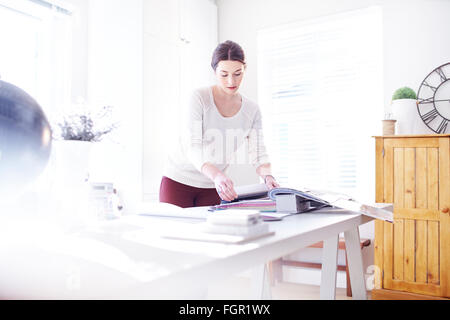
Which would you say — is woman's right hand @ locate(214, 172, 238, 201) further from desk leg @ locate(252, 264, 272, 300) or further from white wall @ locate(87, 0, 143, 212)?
white wall @ locate(87, 0, 143, 212)

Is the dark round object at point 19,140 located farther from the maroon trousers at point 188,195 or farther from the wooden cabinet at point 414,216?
the wooden cabinet at point 414,216

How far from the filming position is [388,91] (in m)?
3.40

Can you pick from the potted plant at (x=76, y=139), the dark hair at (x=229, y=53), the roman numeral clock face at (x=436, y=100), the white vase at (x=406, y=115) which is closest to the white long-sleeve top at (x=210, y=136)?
the dark hair at (x=229, y=53)

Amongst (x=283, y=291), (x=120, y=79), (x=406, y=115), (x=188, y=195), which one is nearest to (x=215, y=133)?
(x=188, y=195)

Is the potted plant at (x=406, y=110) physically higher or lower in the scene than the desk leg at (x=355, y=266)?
higher

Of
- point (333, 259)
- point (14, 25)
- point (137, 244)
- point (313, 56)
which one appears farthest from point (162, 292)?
point (313, 56)

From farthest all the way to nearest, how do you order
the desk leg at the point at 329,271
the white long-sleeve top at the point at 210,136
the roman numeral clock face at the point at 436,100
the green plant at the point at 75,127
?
the roman numeral clock face at the point at 436,100, the white long-sleeve top at the point at 210,136, the green plant at the point at 75,127, the desk leg at the point at 329,271

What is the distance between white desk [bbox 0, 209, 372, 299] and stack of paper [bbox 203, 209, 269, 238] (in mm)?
26

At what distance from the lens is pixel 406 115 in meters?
3.16

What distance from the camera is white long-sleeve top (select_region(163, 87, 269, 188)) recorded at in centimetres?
215

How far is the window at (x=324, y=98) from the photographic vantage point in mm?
3498

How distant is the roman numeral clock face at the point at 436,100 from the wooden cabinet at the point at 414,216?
38cm

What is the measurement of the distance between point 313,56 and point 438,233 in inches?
73.1

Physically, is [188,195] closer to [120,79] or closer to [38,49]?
[120,79]
